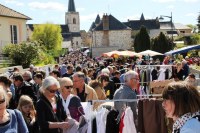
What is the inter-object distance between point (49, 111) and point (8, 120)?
49.0 inches

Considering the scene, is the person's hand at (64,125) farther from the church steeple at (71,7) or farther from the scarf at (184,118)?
the church steeple at (71,7)

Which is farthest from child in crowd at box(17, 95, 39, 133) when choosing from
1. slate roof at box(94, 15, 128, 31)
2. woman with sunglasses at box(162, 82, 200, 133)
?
slate roof at box(94, 15, 128, 31)

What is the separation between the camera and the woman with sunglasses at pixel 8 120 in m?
4.12

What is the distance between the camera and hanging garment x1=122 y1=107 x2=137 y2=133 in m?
5.92

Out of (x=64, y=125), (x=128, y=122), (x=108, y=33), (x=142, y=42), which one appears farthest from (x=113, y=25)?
(x=64, y=125)

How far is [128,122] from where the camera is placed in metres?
5.94

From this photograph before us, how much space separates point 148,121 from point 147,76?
9610 mm

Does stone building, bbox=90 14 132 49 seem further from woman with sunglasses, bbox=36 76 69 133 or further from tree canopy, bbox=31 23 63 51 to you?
woman with sunglasses, bbox=36 76 69 133

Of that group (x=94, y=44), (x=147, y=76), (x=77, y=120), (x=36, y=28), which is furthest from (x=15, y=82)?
(x=94, y=44)

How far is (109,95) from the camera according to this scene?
10234 millimetres

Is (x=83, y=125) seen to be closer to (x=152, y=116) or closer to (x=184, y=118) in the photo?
(x=152, y=116)

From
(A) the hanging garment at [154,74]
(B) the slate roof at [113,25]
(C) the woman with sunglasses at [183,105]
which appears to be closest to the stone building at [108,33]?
(B) the slate roof at [113,25]

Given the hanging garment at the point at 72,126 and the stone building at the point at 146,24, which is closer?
the hanging garment at the point at 72,126

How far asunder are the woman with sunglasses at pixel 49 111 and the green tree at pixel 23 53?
80.7 feet
